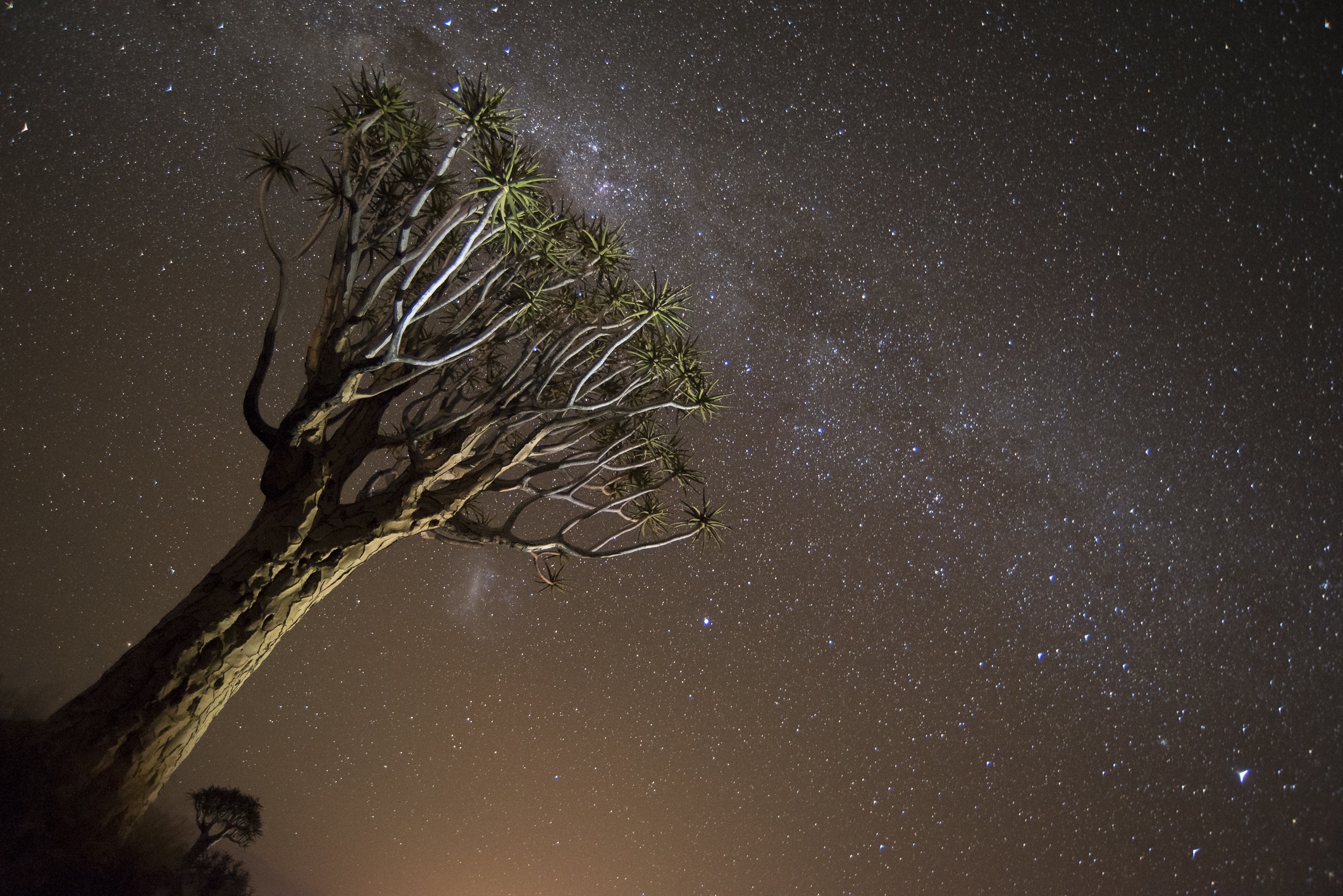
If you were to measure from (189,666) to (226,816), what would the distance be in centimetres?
372

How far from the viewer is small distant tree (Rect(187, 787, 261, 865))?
6.32 metres

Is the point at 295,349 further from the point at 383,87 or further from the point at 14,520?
the point at 383,87

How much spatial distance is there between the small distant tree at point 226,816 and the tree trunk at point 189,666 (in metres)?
3.15

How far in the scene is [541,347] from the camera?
5148 millimetres

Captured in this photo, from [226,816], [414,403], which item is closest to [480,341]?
[414,403]

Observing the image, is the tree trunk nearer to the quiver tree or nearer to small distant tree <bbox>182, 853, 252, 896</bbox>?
the quiver tree

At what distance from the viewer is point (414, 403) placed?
4840mm

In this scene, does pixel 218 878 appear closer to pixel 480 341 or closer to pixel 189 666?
pixel 189 666

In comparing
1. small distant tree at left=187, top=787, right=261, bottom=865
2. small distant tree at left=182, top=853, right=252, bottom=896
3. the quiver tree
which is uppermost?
the quiver tree

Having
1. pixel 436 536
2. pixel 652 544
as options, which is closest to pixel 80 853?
pixel 436 536

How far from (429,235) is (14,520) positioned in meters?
7.80

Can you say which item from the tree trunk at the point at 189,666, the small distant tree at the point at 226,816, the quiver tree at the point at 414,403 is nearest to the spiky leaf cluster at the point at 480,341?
the quiver tree at the point at 414,403

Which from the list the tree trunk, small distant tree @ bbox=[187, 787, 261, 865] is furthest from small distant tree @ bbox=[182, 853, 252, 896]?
the tree trunk

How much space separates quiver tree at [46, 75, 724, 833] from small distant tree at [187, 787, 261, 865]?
2.98 meters
